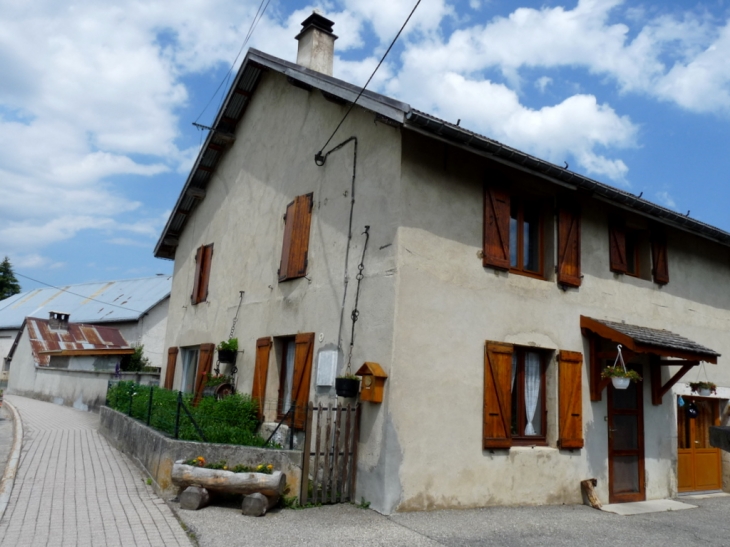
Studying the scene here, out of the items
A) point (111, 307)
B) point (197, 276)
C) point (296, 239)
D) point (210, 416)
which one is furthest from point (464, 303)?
point (111, 307)

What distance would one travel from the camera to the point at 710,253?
478 inches

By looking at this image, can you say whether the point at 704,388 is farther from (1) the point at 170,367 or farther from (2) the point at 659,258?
(1) the point at 170,367

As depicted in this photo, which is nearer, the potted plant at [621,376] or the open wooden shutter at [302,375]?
the potted plant at [621,376]

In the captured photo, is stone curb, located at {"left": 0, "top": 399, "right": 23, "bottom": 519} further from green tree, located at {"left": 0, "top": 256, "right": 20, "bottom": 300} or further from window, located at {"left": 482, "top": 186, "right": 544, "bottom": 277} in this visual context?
green tree, located at {"left": 0, "top": 256, "right": 20, "bottom": 300}

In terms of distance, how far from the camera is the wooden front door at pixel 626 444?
31.5 ft

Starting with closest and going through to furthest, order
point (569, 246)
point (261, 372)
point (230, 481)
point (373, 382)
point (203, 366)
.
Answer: point (230, 481)
point (373, 382)
point (569, 246)
point (261, 372)
point (203, 366)

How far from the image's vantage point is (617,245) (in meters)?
10.4

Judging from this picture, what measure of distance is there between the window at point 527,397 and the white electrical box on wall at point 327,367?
2.57m

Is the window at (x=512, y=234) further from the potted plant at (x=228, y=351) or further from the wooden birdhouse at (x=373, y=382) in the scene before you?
the potted plant at (x=228, y=351)

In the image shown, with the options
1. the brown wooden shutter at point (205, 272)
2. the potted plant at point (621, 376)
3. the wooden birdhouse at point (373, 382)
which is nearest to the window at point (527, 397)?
the potted plant at point (621, 376)

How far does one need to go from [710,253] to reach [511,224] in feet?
17.5

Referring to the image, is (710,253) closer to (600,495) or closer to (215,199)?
(600,495)

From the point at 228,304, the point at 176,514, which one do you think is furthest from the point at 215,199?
the point at 176,514

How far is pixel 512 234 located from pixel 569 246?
0.96 meters
